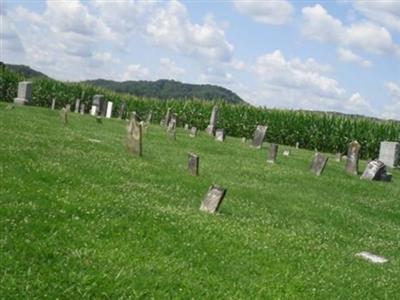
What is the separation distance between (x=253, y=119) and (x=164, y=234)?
4769 cm

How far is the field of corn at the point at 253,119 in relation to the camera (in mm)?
52375

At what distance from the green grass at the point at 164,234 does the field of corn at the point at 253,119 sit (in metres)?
30.9

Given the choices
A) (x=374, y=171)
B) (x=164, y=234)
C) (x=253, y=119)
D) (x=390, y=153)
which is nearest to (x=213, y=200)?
(x=164, y=234)

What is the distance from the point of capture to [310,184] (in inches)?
966

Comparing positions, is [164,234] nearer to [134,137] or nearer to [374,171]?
[134,137]

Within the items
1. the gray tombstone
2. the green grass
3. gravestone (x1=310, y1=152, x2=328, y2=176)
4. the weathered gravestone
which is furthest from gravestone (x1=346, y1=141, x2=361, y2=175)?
the gray tombstone

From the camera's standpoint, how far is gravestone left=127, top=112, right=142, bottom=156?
23.0 metres

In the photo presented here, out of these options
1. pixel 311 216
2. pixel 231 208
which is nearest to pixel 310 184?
pixel 311 216

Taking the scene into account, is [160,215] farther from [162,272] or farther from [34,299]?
[34,299]

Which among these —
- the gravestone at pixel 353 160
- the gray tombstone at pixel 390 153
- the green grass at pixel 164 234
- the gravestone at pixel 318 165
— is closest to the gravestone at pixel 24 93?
the gray tombstone at pixel 390 153

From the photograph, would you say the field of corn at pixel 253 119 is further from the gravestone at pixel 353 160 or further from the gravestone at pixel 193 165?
the gravestone at pixel 193 165

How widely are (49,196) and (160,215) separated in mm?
2370

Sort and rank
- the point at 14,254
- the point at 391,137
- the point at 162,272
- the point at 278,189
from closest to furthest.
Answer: the point at 14,254 < the point at 162,272 < the point at 278,189 < the point at 391,137

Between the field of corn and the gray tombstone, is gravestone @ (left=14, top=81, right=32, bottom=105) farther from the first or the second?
the gray tombstone
